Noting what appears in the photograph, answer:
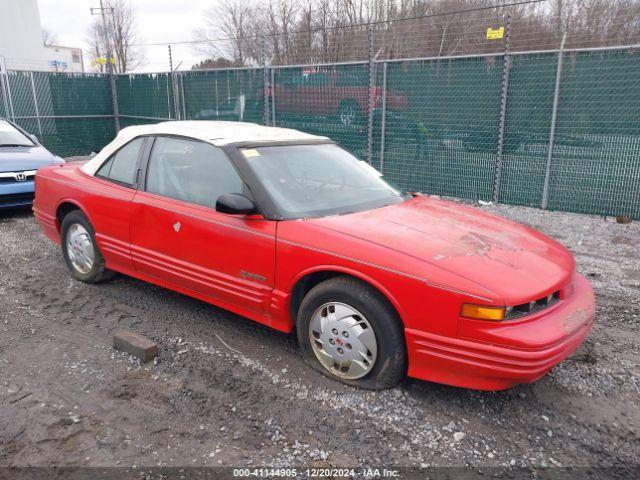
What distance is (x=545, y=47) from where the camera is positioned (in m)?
8.49

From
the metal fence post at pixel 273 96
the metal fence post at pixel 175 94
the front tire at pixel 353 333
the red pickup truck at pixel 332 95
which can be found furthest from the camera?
the metal fence post at pixel 175 94

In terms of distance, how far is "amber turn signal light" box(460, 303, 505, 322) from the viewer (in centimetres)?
271

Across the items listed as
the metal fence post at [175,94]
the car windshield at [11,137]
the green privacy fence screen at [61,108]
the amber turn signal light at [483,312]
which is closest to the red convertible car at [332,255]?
the amber turn signal light at [483,312]

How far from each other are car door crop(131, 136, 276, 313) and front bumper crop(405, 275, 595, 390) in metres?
1.15

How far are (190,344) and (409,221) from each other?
183 centimetres

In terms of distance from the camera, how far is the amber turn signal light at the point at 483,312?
2705 mm

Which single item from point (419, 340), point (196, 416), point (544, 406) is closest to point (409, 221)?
point (419, 340)

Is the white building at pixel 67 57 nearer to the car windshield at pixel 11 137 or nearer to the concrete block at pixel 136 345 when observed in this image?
the car windshield at pixel 11 137

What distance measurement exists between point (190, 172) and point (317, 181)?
1000mm

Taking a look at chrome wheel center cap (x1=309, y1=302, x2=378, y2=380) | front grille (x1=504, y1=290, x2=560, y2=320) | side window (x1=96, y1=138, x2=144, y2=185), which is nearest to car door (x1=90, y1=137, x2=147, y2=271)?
side window (x1=96, y1=138, x2=144, y2=185)

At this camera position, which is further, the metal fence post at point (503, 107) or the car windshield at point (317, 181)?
the metal fence post at point (503, 107)

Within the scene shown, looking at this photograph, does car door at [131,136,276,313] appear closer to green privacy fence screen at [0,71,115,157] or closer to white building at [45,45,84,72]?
green privacy fence screen at [0,71,115,157]

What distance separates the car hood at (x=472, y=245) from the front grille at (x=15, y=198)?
622cm

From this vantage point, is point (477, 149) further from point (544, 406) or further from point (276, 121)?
point (544, 406)
